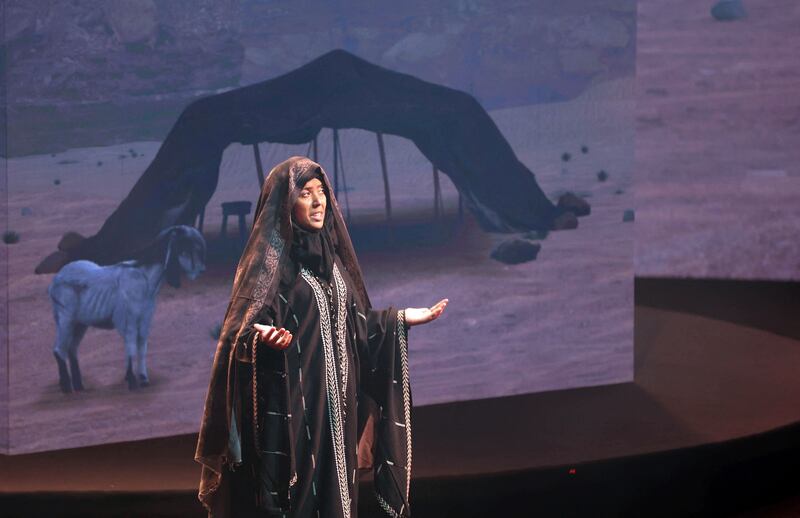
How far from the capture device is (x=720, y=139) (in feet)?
33.6

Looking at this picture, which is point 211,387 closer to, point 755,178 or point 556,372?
point 556,372

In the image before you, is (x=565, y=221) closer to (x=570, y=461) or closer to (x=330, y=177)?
(x=330, y=177)

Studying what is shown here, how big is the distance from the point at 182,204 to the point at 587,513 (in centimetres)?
229

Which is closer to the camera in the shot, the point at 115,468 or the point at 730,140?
the point at 115,468

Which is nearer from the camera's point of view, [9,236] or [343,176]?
[9,236]

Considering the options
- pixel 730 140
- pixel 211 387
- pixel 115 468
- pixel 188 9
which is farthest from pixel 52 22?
pixel 730 140

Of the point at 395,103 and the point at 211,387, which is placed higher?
the point at 395,103

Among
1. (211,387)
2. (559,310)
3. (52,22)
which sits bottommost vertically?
(559,310)

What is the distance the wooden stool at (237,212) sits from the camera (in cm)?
577

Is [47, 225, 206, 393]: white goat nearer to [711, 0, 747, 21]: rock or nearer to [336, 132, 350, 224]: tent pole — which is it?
[336, 132, 350, 224]: tent pole

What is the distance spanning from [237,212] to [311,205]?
2321 millimetres

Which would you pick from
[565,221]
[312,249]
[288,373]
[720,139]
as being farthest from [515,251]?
[720,139]

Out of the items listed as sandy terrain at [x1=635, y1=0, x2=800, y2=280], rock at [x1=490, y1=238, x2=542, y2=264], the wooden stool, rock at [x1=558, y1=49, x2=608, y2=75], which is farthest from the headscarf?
sandy terrain at [x1=635, y1=0, x2=800, y2=280]

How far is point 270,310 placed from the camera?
11.4 feet
